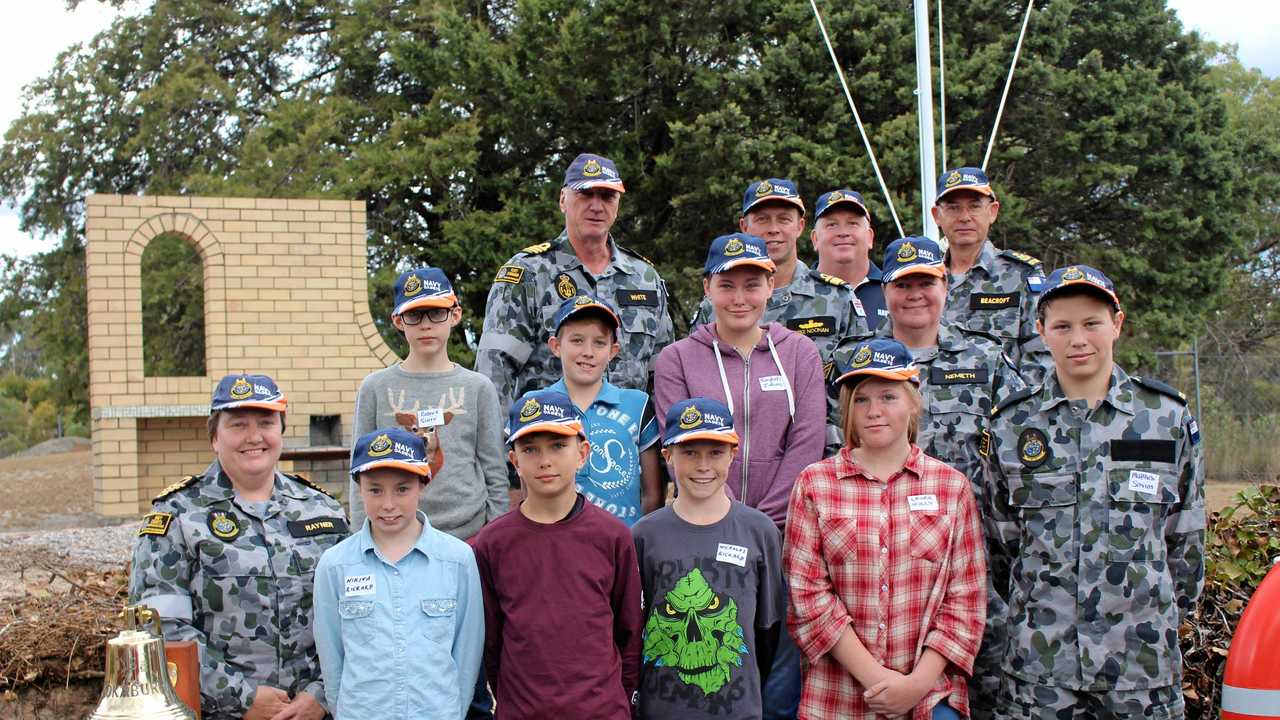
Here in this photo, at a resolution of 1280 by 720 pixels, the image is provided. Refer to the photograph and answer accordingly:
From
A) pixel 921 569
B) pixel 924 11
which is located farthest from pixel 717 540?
pixel 924 11

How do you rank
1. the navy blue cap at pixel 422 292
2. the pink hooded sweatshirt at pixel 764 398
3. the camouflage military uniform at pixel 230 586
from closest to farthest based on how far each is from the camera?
the camouflage military uniform at pixel 230 586 → the pink hooded sweatshirt at pixel 764 398 → the navy blue cap at pixel 422 292

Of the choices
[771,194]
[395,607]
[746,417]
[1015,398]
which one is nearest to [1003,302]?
[771,194]

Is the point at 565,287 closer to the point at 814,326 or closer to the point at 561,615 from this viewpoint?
the point at 814,326

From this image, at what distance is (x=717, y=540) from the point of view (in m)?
3.84

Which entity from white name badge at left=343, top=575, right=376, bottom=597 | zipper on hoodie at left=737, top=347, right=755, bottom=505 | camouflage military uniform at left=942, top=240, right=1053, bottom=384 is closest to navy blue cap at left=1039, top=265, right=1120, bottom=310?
zipper on hoodie at left=737, top=347, right=755, bottom=505

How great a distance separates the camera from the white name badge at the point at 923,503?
12.6 feet

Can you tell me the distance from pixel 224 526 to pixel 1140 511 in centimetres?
306

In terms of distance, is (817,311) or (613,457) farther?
(817,311)

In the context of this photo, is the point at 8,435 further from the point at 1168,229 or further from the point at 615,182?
the point at 615,182

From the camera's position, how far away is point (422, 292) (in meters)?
4.55

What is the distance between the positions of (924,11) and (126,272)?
9.35 metres

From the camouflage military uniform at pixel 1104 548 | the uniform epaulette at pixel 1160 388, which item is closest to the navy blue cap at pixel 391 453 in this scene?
the camouflage military uniform at pixel 1104 548

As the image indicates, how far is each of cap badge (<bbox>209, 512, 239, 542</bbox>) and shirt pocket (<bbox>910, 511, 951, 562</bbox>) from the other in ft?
7.50

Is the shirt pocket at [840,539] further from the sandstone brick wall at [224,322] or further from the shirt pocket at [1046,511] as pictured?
the sandstone brick wall at [224,322]
